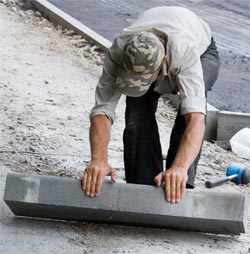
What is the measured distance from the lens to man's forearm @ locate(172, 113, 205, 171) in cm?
503

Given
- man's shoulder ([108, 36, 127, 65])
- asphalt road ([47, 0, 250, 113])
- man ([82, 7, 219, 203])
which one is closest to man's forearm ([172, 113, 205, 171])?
man ([82, 7, 219, 203])

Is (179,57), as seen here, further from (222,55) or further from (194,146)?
(222,55)

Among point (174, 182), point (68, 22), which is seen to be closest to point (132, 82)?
point (174, 182)

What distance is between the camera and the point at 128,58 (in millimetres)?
4961

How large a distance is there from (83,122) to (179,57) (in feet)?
9.62

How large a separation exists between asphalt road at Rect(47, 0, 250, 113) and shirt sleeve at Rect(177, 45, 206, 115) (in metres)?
4.01

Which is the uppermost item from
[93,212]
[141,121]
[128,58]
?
[128,58]

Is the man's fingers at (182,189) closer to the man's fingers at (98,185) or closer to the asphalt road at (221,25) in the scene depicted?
the man's fingers at (98,185)

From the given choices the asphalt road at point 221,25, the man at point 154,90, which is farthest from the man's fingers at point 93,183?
the asphalt road at point 221,25

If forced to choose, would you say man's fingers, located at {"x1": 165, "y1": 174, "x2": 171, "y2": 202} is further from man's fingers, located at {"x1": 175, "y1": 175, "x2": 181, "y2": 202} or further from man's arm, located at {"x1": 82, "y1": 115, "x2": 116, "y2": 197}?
man's arm, located at {"x1": 82, "y1": 115, "x2": 116, "y2": 197}

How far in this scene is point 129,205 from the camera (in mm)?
5250

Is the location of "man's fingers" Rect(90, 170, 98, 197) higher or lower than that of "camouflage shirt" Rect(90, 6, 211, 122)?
lower

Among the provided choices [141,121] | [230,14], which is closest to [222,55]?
[230,14]

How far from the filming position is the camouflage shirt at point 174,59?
5.07 m
